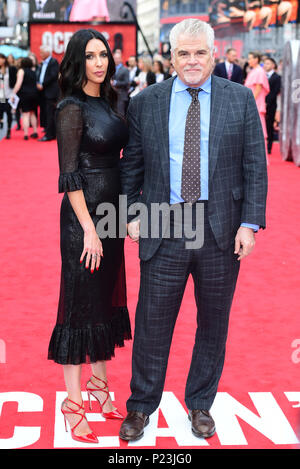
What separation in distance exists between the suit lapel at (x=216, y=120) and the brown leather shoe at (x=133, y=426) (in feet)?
3.52

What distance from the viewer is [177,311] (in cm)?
298

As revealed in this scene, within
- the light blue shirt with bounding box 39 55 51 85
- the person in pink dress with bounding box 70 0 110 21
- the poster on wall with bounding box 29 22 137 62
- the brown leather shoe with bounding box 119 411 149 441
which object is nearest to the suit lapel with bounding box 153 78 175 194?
the brown leather shoe with bounding box 119 411 149 441

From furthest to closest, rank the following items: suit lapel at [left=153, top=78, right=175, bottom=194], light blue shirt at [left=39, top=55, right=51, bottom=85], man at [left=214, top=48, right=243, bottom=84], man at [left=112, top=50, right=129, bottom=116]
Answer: man at [left=112, top=50, right=129, bottom=116], light blue shirt at [left=39, top=55, right=51, bottom=85], man at [left=214, top=48, right=243, bottom=84], suit lapel at [left=153, top=78, right=175, bottom=194]

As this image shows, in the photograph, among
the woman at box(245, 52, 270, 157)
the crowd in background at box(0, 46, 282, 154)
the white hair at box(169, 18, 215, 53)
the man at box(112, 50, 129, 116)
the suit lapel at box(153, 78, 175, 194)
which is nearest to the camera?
the white hair at box(169, 18, 215, 53)

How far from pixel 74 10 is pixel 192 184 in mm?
13705

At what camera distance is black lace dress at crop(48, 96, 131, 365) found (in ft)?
8.97

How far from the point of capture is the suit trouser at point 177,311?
285cm

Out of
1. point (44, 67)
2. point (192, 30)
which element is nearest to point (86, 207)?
point (192, 30)

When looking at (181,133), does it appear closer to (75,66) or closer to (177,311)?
(75,66)

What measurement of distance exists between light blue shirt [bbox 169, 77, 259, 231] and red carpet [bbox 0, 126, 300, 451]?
94 centimetres

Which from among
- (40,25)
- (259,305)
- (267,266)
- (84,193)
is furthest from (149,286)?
(40,25)

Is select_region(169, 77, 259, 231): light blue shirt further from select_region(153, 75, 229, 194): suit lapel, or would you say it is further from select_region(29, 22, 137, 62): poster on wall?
select_region(29, 22, 137, 62): poster on wall

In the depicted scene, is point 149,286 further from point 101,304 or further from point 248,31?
point 248,31

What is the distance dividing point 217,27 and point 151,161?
169 ft
